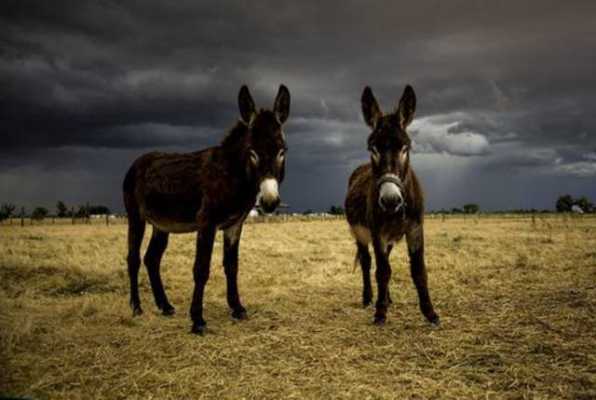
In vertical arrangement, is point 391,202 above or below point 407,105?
below

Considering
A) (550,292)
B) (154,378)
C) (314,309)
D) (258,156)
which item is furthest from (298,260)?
(154,378)

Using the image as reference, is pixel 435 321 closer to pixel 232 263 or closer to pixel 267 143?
pixel 232 263

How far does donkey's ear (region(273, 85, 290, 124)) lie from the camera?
6090mm

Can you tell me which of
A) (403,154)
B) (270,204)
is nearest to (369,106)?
(403,154)

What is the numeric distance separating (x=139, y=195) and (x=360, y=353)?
15.3 ft

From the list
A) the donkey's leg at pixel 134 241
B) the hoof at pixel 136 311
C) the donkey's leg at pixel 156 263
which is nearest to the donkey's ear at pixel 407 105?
the donkey's leg at pixel 156 263

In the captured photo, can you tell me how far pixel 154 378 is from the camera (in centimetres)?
421

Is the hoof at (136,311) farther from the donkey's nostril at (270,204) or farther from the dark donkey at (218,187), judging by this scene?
the donkey's nostril at (270,204)

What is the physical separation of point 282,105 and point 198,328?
10.7ft

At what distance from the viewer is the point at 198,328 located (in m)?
5.89

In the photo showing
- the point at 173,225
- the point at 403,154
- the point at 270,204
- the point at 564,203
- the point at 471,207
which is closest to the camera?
the point at 270,204

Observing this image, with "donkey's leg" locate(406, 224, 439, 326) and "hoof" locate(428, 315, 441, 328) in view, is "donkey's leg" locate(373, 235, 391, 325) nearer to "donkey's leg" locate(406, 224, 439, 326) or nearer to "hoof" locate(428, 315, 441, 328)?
"donkey's leg" locate(406, 224, 439, 326)

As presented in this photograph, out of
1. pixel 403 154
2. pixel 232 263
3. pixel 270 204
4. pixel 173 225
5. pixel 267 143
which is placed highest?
pixel 267 143

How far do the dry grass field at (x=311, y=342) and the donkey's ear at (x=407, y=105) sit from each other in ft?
9.26
